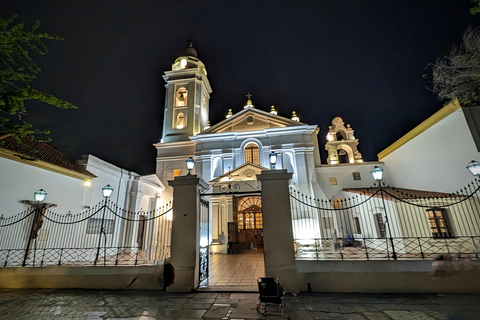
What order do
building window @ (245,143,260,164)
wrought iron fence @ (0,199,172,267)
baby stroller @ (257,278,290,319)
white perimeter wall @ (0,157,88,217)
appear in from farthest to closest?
building window @ (245,143,260,164) → white perimeter wall @ (0,157,88,217) → wrought iron fence @ (0,199,172,267) → baby stroller @ (257,278,290,319)

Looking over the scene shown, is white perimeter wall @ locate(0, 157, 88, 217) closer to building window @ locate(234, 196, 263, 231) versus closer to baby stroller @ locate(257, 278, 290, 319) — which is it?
building window @ locate(234, 196, 263, 231)

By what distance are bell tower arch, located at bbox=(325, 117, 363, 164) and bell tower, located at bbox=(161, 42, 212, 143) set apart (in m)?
13.6

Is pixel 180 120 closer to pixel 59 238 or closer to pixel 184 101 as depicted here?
pixel 184 101

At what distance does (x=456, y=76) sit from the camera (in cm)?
864

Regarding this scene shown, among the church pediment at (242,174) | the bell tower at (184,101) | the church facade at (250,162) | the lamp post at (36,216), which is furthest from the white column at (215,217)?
the lamp post at (36,216)

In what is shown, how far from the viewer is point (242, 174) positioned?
17.4 m

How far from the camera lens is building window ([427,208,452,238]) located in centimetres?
1079

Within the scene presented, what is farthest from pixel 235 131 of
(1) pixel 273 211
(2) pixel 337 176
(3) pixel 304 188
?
(1) pixel 273 211

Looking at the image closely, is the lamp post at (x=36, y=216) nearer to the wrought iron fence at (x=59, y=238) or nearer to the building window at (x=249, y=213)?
the wrought iron fence at (x=59, y=238)

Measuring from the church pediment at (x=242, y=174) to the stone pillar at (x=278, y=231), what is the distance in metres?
10.4

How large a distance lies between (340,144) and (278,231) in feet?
55.9

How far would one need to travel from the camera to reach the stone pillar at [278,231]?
5.99m

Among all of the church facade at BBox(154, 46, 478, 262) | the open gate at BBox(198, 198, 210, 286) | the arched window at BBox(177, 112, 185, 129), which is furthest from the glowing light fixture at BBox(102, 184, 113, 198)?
the arched window at BBox(177, 112, 185, 129)

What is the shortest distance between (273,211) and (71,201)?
37.7 feet
